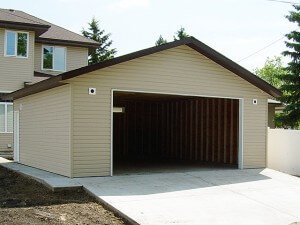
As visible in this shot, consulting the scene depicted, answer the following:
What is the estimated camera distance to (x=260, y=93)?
1442cm

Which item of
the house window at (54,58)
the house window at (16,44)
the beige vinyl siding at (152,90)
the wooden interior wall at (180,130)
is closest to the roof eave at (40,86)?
the beige vinyl siding at (152,90)

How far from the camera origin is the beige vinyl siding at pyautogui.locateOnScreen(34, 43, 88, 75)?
22672 millimetres

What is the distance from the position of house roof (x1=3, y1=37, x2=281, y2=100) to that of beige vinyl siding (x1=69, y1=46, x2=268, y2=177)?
0.20 m

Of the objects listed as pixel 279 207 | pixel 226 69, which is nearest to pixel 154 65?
pixel 226 69

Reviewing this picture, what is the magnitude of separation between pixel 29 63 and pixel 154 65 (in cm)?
1003

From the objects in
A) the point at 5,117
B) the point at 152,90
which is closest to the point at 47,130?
the point at 152,90

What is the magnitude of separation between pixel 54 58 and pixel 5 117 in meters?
4.55

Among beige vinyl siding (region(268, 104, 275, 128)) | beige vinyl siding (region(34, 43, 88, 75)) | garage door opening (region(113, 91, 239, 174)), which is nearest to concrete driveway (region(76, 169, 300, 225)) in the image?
garage door opening (region(113, 91, 239, 174))

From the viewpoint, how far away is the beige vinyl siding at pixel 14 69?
20.1m

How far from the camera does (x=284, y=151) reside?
15266 mm

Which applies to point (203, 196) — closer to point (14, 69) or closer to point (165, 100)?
point (165, 100)

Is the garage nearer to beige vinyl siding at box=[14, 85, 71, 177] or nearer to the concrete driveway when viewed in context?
beige vinyl siding at box=[14, 85, 71, 177]

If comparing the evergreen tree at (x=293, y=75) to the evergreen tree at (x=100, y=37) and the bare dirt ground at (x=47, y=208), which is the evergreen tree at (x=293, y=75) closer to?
the bare dirt ground at (x=47, y=208)

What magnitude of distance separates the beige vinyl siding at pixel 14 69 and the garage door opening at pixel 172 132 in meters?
4.40
